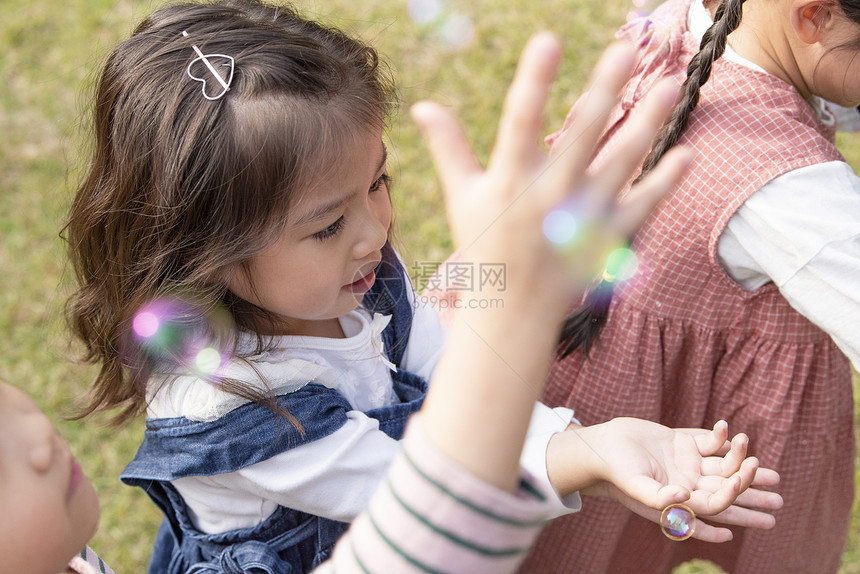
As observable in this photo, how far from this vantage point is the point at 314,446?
896mm

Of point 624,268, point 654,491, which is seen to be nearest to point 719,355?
point 624,268

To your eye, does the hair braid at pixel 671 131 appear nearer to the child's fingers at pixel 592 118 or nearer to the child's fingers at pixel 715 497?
the child's fingers at pixel 715 497

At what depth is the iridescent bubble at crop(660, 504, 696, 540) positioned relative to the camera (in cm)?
85

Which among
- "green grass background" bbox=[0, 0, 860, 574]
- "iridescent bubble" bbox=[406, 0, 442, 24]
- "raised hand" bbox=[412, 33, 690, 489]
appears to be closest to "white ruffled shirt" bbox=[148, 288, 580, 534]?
"raised hand" bbox=[412, 33, 690, 489]

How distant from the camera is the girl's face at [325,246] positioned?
86cm

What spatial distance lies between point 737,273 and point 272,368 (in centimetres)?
61

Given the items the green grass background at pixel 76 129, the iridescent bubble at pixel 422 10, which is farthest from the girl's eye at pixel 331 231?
the iridescent bubble at pixel 422 10

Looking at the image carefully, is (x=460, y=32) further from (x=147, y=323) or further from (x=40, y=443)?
(x=40, y=443)

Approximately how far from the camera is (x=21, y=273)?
214cm

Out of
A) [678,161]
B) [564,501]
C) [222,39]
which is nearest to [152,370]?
[222,39]

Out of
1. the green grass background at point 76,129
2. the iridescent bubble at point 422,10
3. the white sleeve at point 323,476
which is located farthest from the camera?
the iridescent bubble at point 422,10

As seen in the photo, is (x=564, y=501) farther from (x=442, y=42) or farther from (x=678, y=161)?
(x=442, y=42)

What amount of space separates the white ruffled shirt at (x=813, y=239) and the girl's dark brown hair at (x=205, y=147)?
0.48 meters

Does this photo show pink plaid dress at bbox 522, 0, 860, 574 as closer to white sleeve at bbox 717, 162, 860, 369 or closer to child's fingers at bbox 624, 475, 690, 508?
white sleeve at bbox 717, 162, 860, 369
